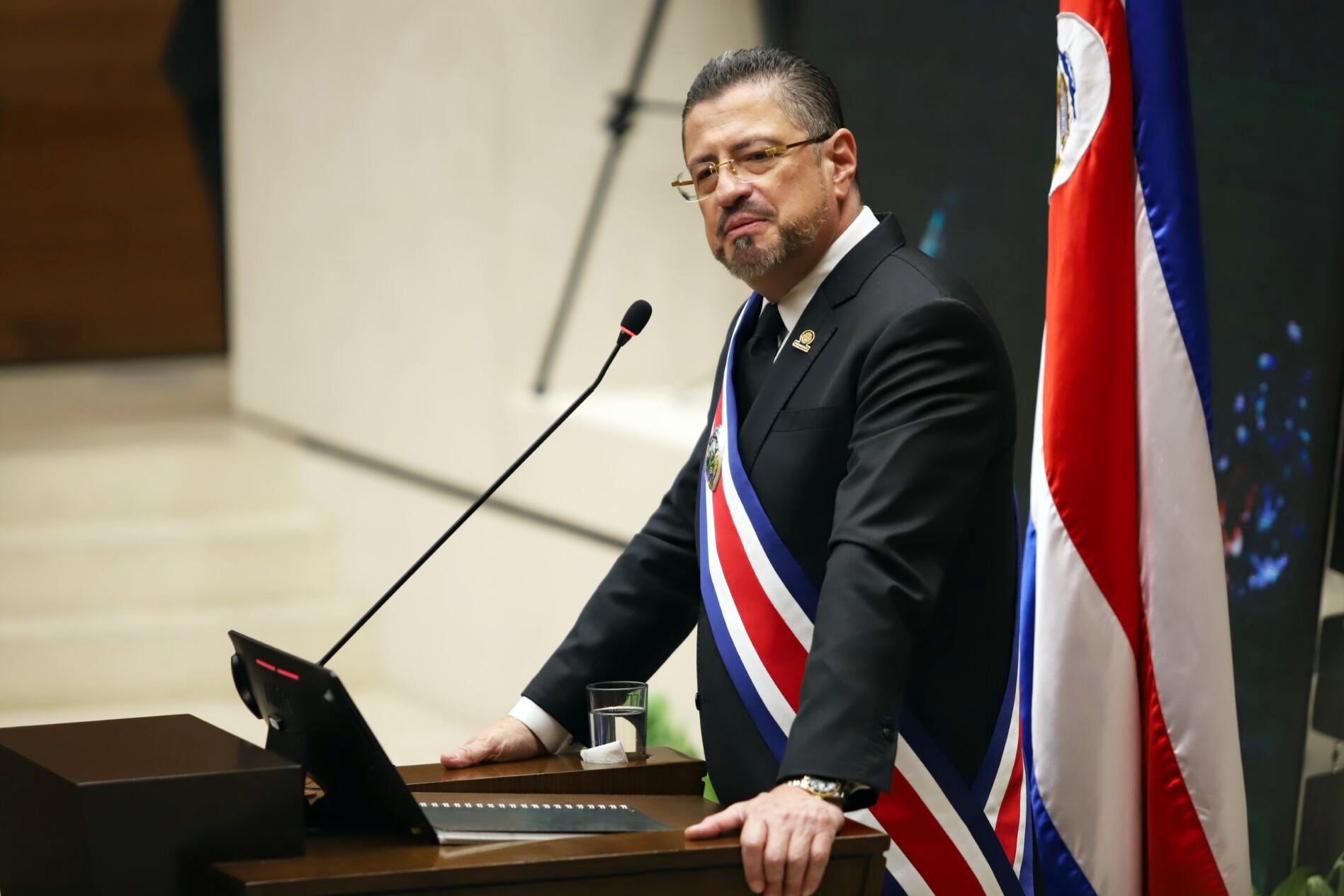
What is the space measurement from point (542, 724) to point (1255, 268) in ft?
4.69

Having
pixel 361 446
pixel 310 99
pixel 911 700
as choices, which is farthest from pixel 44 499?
pixel 911 700

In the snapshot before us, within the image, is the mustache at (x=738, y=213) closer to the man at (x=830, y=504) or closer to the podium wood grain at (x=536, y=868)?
the man at (x=830, y=504)

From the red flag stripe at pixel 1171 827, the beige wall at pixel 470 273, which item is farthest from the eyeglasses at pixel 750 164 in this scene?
the beige wall at pixel 470 273

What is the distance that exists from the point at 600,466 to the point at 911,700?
101 inches

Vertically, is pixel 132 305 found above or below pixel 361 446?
above

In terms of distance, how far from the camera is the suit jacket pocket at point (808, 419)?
63.5 inches

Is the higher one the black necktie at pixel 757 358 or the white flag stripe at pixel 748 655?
the black necktie at pixel 757 358

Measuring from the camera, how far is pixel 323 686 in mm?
1329

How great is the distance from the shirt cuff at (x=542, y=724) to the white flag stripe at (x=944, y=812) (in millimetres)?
391

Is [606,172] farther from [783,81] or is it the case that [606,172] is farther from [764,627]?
[764,627]

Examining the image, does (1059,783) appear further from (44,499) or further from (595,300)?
(44,499)

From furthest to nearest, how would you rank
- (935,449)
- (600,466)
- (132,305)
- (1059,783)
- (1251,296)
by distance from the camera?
(132,305) < (600,466) < (1251,296) < (1059,783) < (935,449)

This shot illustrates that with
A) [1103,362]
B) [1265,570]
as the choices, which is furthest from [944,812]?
[1265,570]

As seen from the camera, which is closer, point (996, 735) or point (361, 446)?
point (996, 735)
